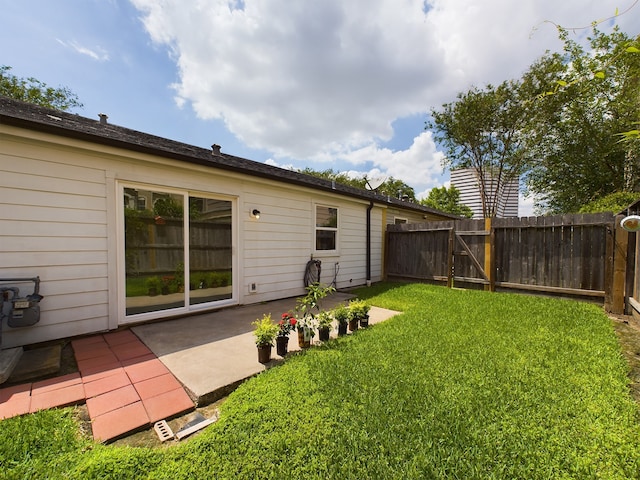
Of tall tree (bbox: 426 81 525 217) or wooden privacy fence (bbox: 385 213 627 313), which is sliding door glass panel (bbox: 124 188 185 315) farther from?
tall tree (bbox: 426 81 525 217)

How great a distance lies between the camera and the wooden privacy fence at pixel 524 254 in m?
5.33

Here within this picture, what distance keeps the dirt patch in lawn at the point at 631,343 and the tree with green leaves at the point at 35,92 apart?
21.9 m

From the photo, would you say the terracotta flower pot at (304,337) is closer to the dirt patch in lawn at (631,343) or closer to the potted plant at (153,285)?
the potted plant at (153,285)

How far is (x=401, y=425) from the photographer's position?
2006mm

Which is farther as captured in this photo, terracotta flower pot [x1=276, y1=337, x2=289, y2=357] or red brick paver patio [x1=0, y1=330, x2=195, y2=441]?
terracotta flower pot [x1=276, y1=337, x2=289, y2=357]

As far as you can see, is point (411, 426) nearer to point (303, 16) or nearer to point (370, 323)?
point (370, 323)

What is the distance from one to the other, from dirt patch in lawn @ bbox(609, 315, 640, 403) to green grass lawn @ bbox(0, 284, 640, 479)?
0.09 meters

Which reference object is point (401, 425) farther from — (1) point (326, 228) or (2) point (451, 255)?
(2) point (451, 255)

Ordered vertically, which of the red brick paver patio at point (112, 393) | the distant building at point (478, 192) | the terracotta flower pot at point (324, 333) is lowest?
the red brick paver patio at point (112, 393)

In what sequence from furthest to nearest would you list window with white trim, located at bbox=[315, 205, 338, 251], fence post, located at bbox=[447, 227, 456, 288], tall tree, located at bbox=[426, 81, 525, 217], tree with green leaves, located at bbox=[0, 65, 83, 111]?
1. tree with green leaves, located at bbox=[0, 65, 83, 111]
2. tall tree, located at bbox=[426, 81, 525, 217]
3. fence post, located at bbox=[447, 227, 456, 288]
4. window with white trim, located at bbox=[315, 205, 338, 251]

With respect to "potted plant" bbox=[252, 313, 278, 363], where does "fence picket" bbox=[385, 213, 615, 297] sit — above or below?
above

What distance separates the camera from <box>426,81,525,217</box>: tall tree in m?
13.4

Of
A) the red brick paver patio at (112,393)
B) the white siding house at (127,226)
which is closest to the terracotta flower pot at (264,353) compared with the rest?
the red brick paver patio at (112,393)

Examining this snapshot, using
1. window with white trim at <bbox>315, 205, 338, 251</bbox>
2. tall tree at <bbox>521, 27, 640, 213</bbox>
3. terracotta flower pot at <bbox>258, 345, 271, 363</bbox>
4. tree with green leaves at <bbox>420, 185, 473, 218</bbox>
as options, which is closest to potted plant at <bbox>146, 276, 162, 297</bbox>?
terracotta flower pot at <bbox>258, 345, 271, 363</bbox>
